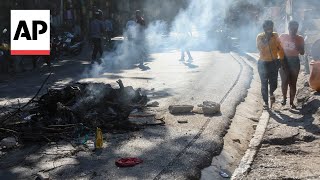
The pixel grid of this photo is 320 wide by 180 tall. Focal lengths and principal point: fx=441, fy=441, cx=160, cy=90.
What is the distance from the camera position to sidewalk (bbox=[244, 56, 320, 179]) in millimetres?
5480

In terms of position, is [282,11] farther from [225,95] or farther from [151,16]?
[225,95]

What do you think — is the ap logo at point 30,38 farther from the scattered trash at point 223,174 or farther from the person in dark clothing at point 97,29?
the scattered trash at point 223,174

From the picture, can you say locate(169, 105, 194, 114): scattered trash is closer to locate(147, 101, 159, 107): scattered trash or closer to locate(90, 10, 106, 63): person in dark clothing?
locate(147, 101, 159, 107): scattered trash

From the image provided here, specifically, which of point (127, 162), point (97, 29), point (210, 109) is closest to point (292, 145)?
point (210, 109)

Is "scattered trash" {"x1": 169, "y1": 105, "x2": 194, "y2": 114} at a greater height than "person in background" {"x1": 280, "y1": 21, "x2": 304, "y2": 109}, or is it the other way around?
"person in background" {"x1": 280, "y1": 21, "x2": 304, "y2": 109}

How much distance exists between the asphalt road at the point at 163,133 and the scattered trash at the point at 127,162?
7cm

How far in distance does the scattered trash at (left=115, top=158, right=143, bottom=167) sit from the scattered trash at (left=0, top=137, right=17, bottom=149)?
5.82 feet

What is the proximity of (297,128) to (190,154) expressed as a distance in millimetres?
2406

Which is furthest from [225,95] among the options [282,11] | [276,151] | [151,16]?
[151,16]

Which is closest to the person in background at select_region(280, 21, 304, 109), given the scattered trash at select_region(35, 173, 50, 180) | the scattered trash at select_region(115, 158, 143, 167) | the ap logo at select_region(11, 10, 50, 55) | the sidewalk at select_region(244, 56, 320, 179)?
the sidewalk at select_region(244, 56, 320, 179)

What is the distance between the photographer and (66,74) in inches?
558

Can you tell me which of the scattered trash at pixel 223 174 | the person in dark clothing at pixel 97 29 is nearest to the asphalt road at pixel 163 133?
the scattered trash at pixel 223 174

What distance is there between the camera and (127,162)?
5.34 m

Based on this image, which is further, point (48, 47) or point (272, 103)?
point (48, 47)
